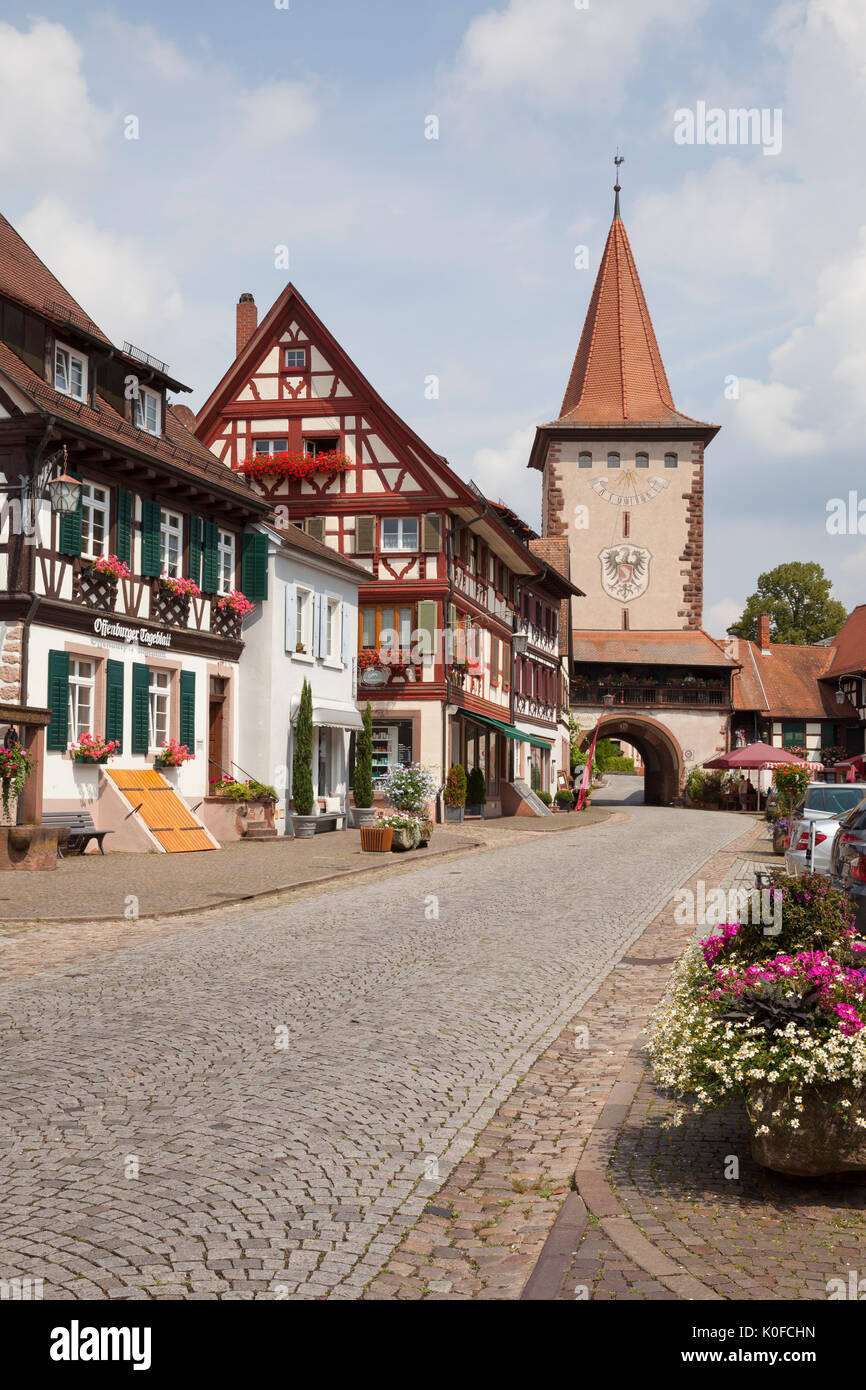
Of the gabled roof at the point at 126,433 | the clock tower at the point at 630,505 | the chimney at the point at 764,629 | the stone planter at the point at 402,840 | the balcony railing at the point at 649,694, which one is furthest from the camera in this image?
the chimney at the point at 764,629

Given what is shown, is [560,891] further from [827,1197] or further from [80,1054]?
[827,1197]

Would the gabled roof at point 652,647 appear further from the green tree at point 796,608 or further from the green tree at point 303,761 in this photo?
the green tree at point 303,761

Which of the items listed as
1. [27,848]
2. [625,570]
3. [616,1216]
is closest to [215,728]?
[27,848]

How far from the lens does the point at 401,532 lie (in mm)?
35531

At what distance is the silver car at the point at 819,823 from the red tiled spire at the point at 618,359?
46.8m

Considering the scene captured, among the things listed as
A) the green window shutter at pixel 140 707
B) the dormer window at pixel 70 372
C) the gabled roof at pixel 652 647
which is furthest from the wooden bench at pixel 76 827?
the gabled roof at pixel 652 647

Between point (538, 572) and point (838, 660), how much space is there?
1262 inches

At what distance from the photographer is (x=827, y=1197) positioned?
15.9 ft

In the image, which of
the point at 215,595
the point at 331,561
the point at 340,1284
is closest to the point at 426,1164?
the point at 340,1284

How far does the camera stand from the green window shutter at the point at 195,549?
25969mm

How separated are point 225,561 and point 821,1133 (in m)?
23.9

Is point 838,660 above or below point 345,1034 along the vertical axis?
above

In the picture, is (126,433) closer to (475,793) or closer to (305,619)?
(305,619)

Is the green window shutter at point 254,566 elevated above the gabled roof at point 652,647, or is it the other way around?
the gabled roof at point 652,647
